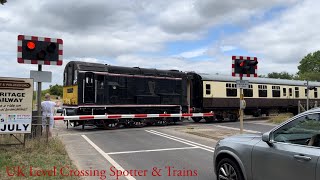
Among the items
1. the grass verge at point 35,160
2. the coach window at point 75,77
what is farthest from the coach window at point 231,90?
the grass verge at point 35,160

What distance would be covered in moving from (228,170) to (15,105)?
661cm

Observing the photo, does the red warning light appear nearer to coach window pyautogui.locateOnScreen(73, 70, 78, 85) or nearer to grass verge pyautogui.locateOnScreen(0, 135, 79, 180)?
grass verge pyautogui.locateOnScreen(0, 135, 79, 180)

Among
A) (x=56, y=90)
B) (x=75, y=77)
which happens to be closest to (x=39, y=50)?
(x=75, y=77)

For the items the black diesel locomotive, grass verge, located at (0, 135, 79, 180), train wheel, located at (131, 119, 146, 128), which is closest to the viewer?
grass verge, located at (0, 135, 79, 180)

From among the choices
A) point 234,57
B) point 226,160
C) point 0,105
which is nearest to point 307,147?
point 226,160

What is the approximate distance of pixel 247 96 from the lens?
28.7 meters

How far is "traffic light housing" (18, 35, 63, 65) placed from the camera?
34.7 feet

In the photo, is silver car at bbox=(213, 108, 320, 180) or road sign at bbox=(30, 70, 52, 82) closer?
silver car at bbox=(213, 108, 320, 180)

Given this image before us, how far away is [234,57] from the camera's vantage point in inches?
558

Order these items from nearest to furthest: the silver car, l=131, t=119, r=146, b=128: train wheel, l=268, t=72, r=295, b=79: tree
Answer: the silver car → l=131, t=119, r=146, b=128: train wheel → l=268, t=72, r=295, b=79: tree

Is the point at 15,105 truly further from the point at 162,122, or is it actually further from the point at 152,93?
the point at 162,122

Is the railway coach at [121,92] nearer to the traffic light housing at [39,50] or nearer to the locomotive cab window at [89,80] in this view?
the locomotive cab window at [89,80]

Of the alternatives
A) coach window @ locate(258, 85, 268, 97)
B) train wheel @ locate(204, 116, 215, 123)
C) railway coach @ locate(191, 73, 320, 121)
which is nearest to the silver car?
railway coach @ locate(191, 73, 320, 121)

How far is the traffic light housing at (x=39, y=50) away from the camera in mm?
10570
